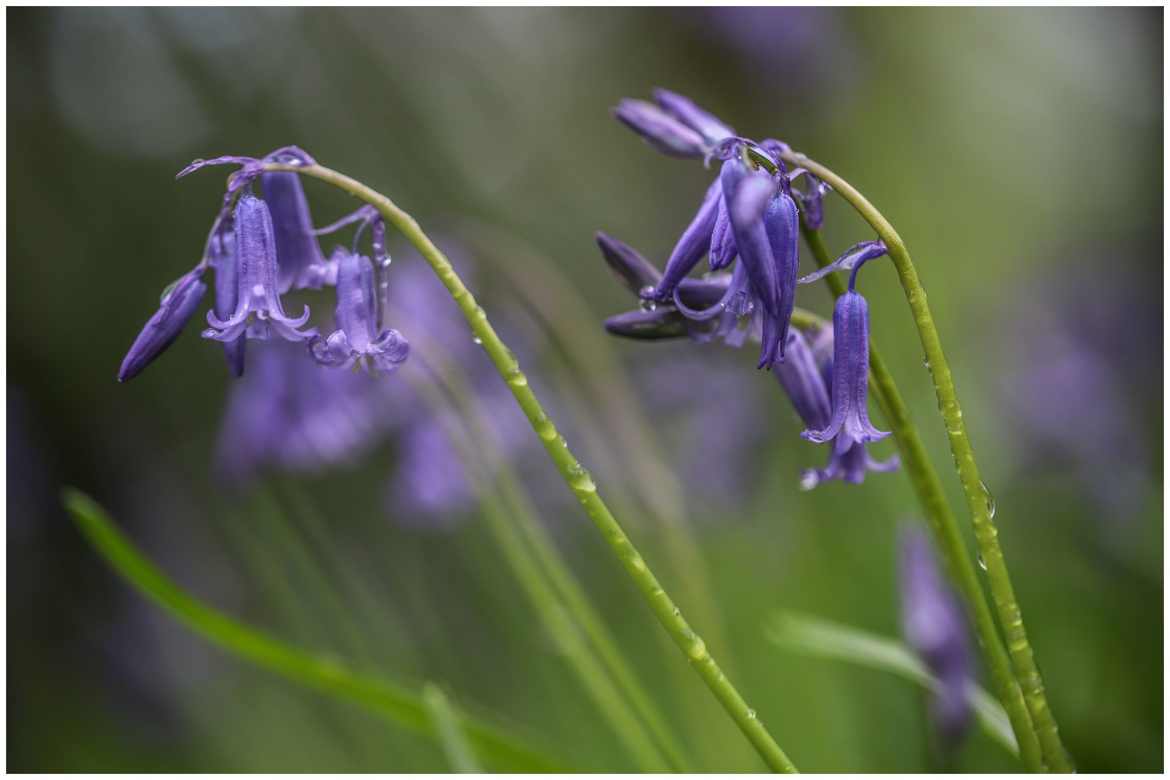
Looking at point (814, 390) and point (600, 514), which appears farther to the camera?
point (814, 390)

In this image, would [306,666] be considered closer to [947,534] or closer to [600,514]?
[600,514]

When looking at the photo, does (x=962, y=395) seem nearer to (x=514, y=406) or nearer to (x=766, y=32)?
(x=514, y=406)

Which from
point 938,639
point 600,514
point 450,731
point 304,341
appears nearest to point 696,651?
point 600,514

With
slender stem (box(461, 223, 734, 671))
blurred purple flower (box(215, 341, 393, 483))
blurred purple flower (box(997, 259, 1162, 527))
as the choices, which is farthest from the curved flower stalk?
blurred purple flower (box(997, 259, 1162, 527))

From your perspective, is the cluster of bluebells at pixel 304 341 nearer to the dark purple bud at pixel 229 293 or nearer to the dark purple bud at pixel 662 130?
the dark purple bud at pixel 229 293

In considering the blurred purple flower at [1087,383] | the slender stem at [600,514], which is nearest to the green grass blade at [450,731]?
the slender stem at [600,514]

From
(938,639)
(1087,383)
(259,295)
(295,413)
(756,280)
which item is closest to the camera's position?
(756,280)
